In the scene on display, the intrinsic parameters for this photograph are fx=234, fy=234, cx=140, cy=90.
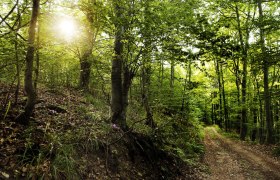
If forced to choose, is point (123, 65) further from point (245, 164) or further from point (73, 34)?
point (245, 164)

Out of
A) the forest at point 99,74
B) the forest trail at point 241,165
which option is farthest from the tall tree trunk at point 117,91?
the forest trail at point 241,165

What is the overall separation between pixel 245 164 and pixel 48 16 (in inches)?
400

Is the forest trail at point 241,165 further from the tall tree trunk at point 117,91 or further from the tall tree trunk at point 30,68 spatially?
the tall tree trunk at point 30,68

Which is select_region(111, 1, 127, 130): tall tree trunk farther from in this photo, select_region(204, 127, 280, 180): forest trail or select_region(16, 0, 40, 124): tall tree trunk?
select_region(204, 127, 280, 180): forest trail

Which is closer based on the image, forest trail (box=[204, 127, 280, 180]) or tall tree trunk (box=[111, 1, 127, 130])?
tall tree trunk (box=[111, 1, 127, 130])

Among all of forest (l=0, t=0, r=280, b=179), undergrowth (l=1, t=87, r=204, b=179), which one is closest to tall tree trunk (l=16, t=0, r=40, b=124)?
forest (l=0, t=0, r=280, b=179)

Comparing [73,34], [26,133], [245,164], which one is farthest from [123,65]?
[245,164]

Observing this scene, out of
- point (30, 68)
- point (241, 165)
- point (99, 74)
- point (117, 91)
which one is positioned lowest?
point (241, 165)

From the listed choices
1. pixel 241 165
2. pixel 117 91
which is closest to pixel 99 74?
pixel 117 91

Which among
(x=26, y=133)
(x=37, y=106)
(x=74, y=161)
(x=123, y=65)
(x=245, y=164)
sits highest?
(x=123, y=65)

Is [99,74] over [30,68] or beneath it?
Answer: over

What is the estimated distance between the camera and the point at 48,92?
28.4 feet

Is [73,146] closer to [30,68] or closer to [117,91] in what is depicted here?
[30,68]

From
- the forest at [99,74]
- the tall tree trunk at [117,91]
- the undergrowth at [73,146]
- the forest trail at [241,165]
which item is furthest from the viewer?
the forest trail at [241,165]
